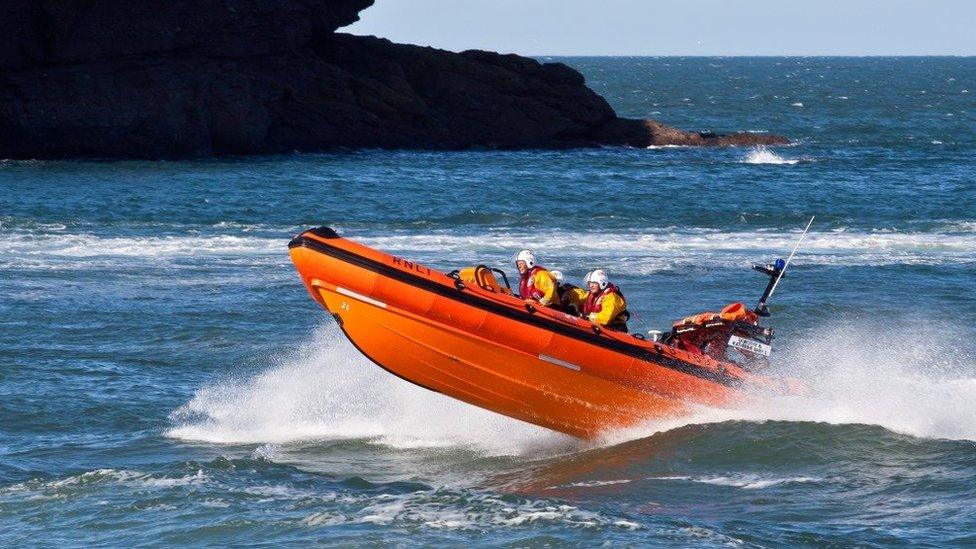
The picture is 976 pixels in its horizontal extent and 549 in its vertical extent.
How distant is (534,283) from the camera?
41.5 ft

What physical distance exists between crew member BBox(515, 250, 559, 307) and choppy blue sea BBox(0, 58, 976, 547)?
4.22ft

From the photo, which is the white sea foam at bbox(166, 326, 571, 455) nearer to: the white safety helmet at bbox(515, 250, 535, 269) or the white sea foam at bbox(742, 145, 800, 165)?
the white safety helmet at bbox(515, 250, 535, 269)

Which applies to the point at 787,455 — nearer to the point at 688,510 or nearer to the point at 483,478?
the point at 688,510

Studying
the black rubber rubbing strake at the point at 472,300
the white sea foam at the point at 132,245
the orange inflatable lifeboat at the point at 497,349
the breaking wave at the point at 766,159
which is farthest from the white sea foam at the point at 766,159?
the black rubber rubbing strake at the point at 472,300

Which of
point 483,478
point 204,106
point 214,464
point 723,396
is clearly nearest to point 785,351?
point 723,396

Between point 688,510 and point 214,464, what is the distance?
12.3ft

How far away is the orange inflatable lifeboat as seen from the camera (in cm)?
1196

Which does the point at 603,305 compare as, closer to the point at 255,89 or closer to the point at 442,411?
the point at 442,411

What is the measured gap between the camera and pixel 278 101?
42.9 metres

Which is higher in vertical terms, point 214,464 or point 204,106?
point 204,106

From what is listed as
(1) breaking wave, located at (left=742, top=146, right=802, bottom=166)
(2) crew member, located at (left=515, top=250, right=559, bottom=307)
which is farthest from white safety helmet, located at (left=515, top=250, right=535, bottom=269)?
(1) breaking wave, located at (left=742, top=146, right=802, bottom=166)

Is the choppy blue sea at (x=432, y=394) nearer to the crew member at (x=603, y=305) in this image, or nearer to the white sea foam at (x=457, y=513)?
the white sea foam at (x=457, y=513)

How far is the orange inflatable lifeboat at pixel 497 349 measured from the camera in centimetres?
1196

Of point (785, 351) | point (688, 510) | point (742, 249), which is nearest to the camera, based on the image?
point (688, 510)
